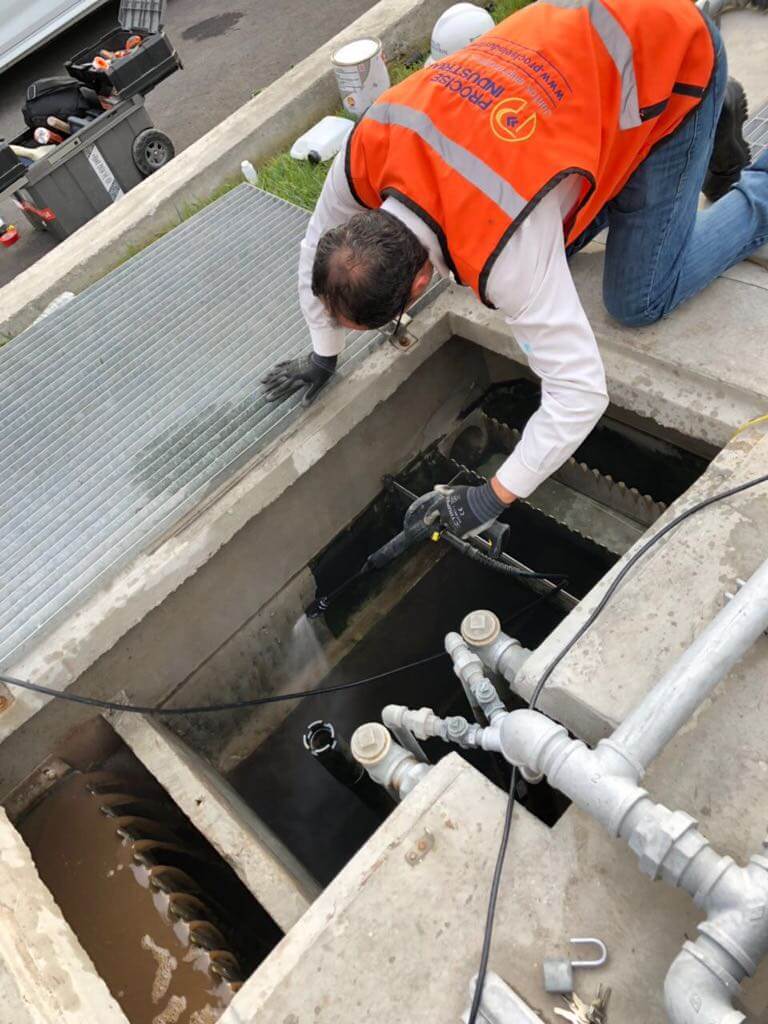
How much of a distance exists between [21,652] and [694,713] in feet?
6.91

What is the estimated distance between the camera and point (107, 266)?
421 centimetres

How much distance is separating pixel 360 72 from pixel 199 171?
107 cm

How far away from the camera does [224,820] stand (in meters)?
2.43

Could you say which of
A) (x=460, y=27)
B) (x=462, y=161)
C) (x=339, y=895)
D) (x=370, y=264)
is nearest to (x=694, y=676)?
(x=339, y=895)

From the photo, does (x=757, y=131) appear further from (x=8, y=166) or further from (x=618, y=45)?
(x=8, y=166)

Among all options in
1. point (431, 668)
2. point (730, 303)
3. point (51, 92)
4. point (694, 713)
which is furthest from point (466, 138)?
point (51, 92)

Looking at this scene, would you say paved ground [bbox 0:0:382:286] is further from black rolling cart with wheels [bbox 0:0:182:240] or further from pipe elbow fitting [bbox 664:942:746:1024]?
pipe elbow fitting [bbox 664:942:746:1024]

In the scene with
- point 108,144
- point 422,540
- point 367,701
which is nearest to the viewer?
point 422,540

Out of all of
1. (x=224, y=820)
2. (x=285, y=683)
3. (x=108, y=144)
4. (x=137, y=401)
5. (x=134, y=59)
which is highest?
(x=134, y=59)

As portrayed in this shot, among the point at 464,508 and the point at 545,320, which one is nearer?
the point at 545,320

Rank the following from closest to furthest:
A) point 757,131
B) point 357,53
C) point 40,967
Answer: point 40,967, point 757,131, point 357,53

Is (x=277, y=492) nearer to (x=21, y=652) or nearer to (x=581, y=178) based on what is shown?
(x=21, y=652)

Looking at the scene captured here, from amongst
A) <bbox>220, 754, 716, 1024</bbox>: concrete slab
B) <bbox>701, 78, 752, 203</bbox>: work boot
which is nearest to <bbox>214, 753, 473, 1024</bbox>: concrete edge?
<bbox>220, 754, 716, 1024</bbox>: concrete slab

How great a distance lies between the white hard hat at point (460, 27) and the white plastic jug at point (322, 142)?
2.16 feet
